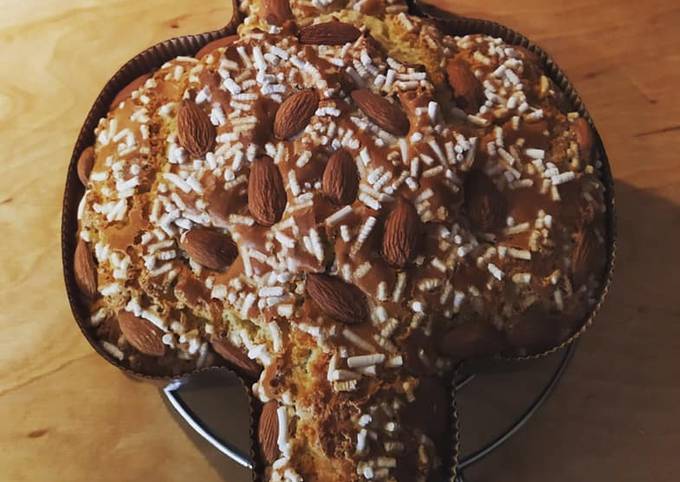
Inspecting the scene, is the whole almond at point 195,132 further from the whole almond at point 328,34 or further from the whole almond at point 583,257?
the whole almond at point 583,257

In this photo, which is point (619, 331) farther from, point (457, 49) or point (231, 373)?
point (231, 373)

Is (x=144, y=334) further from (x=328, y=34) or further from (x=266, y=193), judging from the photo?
(x=328, y=34)

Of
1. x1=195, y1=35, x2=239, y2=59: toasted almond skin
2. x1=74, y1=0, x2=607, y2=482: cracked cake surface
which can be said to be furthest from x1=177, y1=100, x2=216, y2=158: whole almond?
x1=195, y1=35, x2=239, y2=59: toasted almond skin

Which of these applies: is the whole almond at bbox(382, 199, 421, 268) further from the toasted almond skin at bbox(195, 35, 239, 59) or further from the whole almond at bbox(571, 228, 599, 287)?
the toasted almond skin at bbox(195, 35, 239, 59)

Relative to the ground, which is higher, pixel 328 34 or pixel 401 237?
pixel 328 34

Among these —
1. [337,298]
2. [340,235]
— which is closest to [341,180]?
[340,235]
